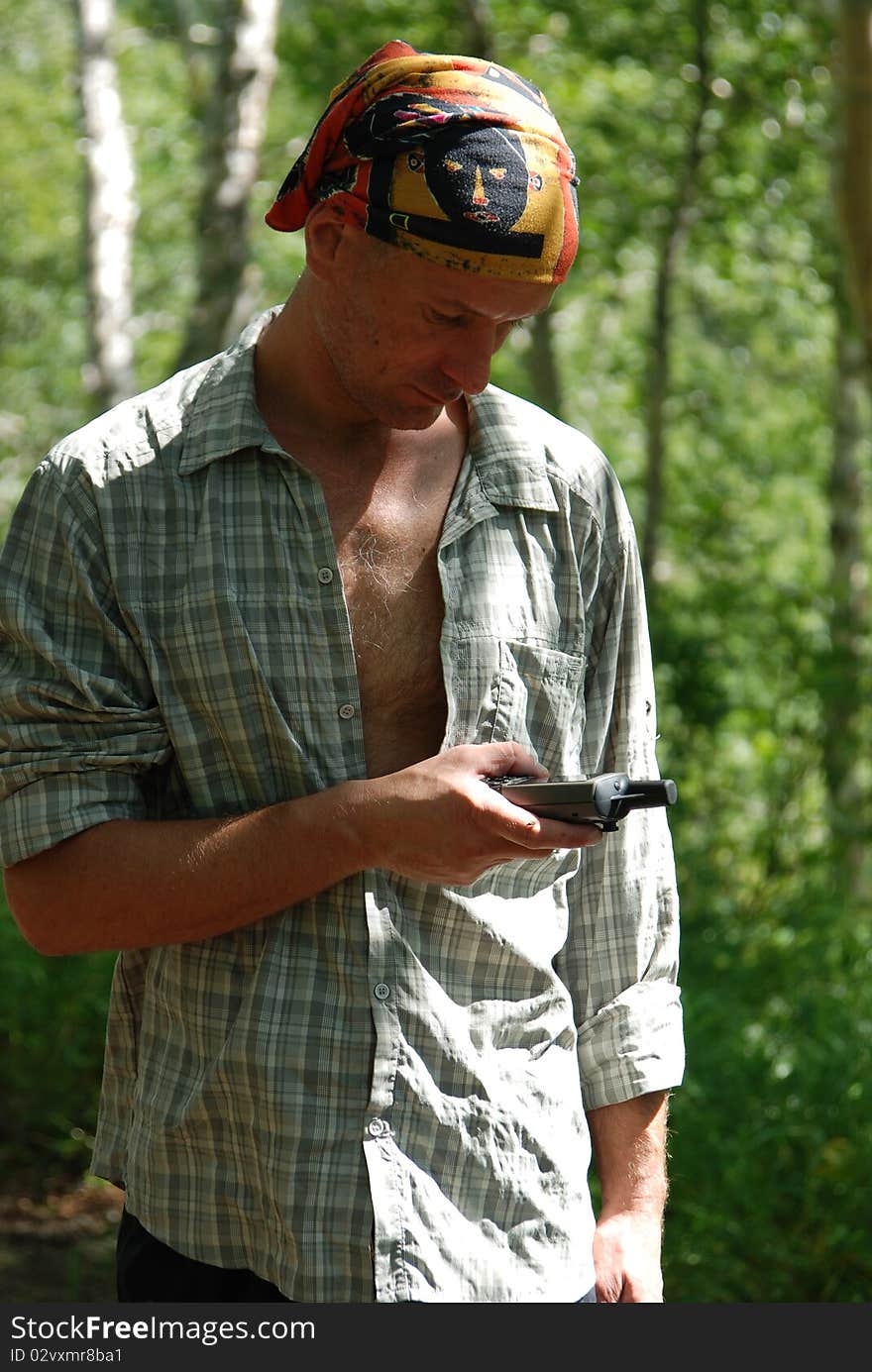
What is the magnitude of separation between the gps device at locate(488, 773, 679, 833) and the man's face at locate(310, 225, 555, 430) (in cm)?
54

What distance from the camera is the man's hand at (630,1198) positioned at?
1898 mm

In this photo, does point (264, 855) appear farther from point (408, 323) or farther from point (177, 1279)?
point (408, 323)

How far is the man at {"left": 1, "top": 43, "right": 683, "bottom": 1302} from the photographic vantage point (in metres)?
1.70

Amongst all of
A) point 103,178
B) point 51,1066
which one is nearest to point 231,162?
point 103,178

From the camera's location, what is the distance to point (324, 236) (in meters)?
1.86

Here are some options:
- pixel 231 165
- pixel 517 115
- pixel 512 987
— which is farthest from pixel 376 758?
pixel 231 165

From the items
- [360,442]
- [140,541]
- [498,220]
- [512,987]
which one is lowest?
[512,987]

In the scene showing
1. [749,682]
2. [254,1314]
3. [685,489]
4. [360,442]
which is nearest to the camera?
[254,1314]

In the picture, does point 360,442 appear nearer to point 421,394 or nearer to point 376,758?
point 421,394

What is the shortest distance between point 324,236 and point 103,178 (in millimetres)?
8711

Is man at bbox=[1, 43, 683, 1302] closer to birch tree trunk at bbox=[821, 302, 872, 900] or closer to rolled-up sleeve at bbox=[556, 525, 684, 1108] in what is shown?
rolled-up sleeve at bbox=[556, 525, 684, 1108]

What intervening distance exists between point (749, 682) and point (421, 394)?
6.45 m

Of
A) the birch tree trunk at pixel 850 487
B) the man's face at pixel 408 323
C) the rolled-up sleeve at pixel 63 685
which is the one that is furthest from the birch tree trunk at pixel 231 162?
the rolled-up sleeve at pixel 63 685

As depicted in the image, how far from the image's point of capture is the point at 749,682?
8062mm
